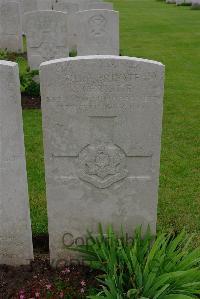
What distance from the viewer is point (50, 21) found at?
8.80 m

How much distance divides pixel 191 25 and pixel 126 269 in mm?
17032

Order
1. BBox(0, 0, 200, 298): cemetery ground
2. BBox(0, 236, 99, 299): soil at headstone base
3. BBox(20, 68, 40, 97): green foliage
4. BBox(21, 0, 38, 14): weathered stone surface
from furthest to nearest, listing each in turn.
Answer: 1. BBox(21, 0, 38, 14): weathered stone surface
2. BBox(20, 68, 40, 97): green foliage
3. BBox(0, 0, 200, 298): cemetery ground
4. BBox(0, 236, 99, 299): soil at headstone base

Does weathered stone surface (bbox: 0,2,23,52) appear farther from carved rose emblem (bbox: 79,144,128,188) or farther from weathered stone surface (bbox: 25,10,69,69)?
carved rose emblem (bbox: 79,144,128,188)

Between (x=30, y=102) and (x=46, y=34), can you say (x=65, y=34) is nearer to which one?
(x=46, y=34)

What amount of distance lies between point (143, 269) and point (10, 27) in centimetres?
1121

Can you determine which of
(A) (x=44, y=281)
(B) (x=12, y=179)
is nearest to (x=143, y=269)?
(A) (x=44, y=281)

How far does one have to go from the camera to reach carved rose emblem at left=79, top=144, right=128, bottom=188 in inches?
137

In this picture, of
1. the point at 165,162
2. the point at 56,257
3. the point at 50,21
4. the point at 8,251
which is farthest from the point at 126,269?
the point at 50,21

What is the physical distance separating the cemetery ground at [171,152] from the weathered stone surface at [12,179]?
20 centimetres

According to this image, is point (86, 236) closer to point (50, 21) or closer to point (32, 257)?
point (32, 257)

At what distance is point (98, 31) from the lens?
9.84 metres

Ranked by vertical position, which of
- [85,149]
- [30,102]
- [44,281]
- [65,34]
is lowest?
[44,281]

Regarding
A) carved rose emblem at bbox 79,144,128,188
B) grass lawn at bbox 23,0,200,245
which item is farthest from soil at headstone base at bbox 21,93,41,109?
carved rose emblem at bbox 79,144,128,188

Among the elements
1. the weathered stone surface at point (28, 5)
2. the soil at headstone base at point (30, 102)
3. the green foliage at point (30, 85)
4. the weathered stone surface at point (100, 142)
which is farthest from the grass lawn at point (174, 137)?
the weathered stone surface at point (28, 5)
